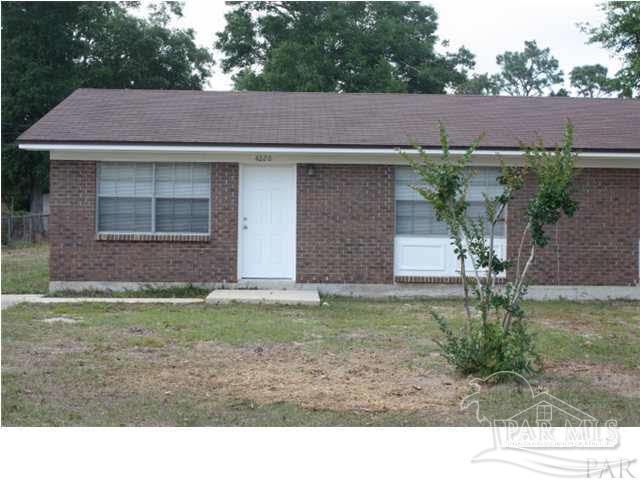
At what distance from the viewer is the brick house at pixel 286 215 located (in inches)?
583

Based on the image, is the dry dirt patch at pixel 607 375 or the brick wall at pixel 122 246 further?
the brick wall at pixel 122 246

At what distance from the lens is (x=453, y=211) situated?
805 cm

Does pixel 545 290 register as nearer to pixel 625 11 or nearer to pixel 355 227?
pixel 355 227

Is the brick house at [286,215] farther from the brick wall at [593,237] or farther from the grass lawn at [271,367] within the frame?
the grass lawn at [271,367]

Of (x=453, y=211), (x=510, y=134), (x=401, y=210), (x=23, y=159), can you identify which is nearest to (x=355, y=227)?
(x=401, y=210)

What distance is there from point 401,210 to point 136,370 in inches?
315

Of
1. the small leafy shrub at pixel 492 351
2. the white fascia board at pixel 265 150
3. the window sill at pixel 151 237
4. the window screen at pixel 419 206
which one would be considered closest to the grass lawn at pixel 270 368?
the small leafy shrub at pixel 492 351

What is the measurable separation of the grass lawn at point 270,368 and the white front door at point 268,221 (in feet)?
8.03

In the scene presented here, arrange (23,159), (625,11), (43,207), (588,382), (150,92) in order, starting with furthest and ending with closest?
(43,207), (23,159), (625,11), (150,92), (588,382)

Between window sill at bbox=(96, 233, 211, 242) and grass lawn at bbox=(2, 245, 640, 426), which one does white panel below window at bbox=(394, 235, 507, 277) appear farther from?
window sill at bbox=(96, 233, 211, 242)

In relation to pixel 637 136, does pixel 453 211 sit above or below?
below

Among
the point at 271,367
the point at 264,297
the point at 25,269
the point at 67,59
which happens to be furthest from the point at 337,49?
the point at 271,367

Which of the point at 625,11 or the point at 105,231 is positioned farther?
the point at 625,11

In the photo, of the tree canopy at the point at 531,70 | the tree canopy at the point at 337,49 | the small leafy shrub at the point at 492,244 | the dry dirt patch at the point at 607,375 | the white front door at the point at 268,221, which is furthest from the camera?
the tree canopy at the point at 531,70
